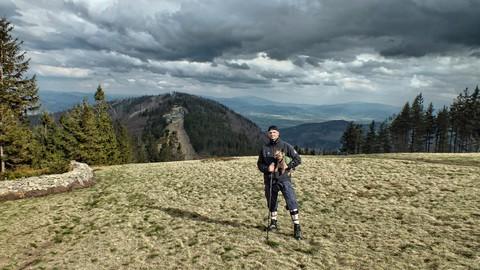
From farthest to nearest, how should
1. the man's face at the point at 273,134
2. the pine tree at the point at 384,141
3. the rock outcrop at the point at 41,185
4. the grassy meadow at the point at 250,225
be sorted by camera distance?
the pine tree at the point at 384,141
the rock outcrop at the point at 41,185
the man's face at the point at 273,134
the grassy meadow at the point at 250,225

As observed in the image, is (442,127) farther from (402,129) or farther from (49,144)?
(49,144)

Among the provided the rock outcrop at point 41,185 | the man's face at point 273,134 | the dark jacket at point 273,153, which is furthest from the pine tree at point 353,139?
the man's face at point 273,134

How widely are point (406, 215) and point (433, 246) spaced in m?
Result: 4.03

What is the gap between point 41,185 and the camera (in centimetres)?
2523

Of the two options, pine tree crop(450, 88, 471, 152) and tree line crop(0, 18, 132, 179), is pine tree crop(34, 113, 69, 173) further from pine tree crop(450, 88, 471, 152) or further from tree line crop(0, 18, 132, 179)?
pine tree crop(450, 88, 471, 152)

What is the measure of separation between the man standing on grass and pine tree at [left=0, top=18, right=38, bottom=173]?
1532 inches

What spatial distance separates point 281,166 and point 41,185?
22391 millimetres

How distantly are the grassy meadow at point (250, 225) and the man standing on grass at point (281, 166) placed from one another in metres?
1.50

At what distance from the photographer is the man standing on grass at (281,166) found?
517 inches

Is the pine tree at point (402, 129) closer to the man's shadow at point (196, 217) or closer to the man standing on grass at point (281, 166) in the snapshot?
the man's shadow at point (196, 217)

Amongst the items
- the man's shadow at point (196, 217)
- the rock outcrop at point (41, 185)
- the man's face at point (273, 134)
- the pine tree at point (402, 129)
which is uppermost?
the pine tree at point (402, 129)

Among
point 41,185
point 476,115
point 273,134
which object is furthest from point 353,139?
point 273,134

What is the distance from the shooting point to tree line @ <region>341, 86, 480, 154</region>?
263 feet

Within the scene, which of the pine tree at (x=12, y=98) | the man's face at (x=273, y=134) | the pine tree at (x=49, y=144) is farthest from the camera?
the pine tree at (x=49, y=144)
